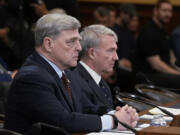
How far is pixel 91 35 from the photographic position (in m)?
4.11

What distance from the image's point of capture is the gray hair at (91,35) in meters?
4.10

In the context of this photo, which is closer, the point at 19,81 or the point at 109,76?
the point at 19,81

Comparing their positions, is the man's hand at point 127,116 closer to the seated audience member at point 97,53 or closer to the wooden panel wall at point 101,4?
the seated audience member at point 97,53

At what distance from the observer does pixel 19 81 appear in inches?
116

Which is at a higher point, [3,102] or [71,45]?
[71,45]

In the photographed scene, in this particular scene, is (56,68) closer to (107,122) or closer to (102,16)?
(107,122)

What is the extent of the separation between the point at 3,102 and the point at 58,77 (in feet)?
2.85

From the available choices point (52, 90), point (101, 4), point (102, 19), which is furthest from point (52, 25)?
point (101, 4)

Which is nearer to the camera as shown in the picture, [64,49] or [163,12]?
[64,49]

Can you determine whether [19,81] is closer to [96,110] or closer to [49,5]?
[96,110]

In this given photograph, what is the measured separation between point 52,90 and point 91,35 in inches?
46.1

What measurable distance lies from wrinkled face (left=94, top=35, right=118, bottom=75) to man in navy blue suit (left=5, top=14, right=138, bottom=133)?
68 centimetres

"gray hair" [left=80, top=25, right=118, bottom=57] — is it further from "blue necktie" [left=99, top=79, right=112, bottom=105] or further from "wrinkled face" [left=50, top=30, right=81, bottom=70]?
"wrinkled face" [left=50, top=30, right=81, bottom=70]

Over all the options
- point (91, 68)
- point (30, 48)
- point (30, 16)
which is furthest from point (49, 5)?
point (91, 68)
